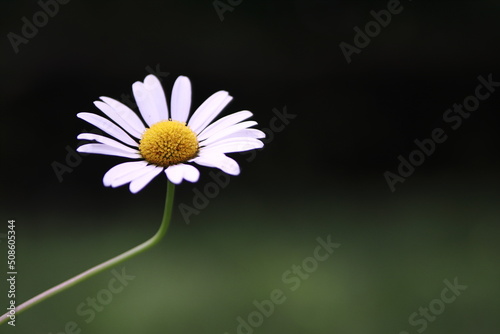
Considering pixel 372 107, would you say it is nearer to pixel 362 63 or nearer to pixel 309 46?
pixel 362 63

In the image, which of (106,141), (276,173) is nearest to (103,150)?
(106,141)

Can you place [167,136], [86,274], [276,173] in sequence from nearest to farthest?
[86,274] → [167,136] → [276,173]

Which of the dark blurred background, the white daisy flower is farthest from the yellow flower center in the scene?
the dark blurred background

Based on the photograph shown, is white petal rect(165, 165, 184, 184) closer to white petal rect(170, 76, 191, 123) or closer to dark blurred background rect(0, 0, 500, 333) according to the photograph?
white petal rect(170, 76, 191, 123)

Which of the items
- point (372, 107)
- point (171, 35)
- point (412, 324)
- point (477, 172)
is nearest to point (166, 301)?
point (412, 324)

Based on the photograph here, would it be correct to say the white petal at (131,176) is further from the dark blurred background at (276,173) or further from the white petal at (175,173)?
the dark blurred background at (276,173)

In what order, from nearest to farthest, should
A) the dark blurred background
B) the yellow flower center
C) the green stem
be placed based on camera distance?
the green stem
the yellow flower center
the dark blurred background

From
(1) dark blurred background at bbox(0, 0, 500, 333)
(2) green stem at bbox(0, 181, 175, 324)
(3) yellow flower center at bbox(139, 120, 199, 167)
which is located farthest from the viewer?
(1) dark blurred background at bbox(0, 0, 500, 333)

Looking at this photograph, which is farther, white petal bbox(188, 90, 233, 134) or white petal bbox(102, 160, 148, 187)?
white petal bbox(188, 90, 233, 134)

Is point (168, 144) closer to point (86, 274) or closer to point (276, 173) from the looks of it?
point (86, 274)
